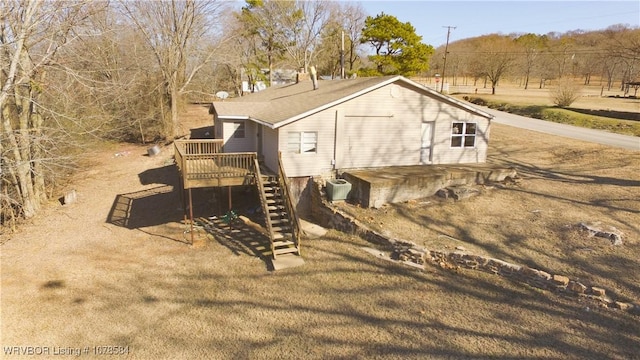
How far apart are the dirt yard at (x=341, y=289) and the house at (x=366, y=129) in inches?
116

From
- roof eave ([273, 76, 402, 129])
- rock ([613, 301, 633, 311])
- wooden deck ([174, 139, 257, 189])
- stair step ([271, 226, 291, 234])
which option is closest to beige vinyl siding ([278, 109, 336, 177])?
roof eave ([273, 76, 402, 129])

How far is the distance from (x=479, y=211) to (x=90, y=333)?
41.7 ft

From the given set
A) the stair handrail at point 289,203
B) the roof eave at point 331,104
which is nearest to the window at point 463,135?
the roof eave at point 331,104

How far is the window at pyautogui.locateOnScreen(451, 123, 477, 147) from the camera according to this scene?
58.8 feet

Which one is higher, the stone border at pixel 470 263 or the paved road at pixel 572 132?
the paved road at pixel 572 132

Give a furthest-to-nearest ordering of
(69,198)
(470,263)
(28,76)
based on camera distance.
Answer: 1. (69,198)
2. (28,76)
3. (470,263)

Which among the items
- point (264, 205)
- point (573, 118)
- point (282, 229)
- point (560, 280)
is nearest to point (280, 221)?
point (282, 229)

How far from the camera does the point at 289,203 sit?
14102 millimetres

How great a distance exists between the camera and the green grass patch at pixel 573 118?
27.5 meters

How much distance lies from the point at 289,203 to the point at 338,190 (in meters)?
2.12

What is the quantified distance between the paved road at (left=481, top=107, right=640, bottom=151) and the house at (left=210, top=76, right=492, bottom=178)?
6.24m

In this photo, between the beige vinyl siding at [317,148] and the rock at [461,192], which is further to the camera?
the beige vinyl siding at [317,148]

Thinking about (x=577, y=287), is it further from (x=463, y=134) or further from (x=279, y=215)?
(x=463, y=134)

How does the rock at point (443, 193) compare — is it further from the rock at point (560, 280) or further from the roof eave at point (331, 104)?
the rock at point (560, 280)
